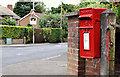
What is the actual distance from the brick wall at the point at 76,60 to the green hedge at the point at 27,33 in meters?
22.1

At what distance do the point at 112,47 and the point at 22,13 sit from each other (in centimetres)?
6857

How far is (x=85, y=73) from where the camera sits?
Answer: 4.68 metres

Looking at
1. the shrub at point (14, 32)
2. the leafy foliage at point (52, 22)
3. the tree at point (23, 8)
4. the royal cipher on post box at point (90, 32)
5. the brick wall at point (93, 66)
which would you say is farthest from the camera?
the tree at point (23, 8)

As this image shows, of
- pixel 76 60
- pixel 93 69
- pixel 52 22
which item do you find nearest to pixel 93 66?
pixel 93 69

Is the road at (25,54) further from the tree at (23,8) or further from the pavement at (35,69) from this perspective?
the tree at (23,8)

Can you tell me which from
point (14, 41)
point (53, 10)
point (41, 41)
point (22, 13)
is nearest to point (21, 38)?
point (14, 41)

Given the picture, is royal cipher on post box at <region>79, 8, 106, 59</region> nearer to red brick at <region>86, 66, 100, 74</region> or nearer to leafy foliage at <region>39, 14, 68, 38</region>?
red brick at <region>86, 66, 100, 74</region>

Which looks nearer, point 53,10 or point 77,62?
point 77,62

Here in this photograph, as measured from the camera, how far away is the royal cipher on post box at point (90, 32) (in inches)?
169

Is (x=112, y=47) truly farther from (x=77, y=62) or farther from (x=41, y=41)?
(x=41, y=41)

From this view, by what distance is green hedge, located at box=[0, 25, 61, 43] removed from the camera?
26.0 meters

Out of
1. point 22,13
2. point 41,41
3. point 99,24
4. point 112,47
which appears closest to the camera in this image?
point 112,47

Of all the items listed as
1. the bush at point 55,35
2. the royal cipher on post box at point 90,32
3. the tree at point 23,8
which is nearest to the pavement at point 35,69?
the royal cipher on post box at point 90,32

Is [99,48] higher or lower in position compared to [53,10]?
lower
